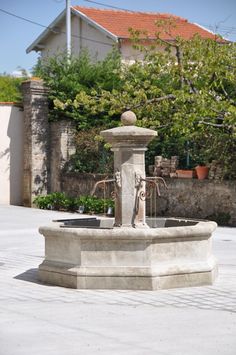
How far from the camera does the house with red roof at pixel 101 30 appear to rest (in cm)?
3272

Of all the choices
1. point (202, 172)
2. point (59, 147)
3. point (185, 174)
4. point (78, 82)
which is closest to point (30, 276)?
point (202, 172)

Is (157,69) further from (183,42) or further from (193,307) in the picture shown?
(193,307)

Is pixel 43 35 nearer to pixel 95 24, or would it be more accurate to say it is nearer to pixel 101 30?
pixel 95 24

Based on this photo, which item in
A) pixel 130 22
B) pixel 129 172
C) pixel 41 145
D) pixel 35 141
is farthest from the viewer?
pixel 130 22

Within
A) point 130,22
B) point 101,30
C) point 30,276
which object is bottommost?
point 30,276

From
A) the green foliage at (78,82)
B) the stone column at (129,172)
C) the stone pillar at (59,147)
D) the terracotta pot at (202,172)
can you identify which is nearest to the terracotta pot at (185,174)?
the terracotta pot at (202,172)

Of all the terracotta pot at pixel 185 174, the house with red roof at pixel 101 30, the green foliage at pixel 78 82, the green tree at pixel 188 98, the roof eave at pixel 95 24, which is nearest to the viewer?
the green tree at pixel 188 98

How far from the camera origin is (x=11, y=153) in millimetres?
23797

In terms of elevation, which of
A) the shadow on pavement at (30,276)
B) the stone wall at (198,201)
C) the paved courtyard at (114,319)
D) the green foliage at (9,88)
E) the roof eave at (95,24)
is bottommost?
the shadow on pavement at (30,276)

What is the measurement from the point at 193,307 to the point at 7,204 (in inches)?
637

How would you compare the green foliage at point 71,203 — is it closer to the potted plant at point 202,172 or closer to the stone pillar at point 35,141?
the stone pillar at point 35,141

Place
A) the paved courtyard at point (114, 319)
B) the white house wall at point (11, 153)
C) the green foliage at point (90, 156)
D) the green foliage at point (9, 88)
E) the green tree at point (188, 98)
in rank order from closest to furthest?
1. the paved courtyard at point (114, 319)
2. the green tree at point (188, 98)
3. the green foliage at point (90, 156)
4. the white house wall at point (11, 153)
5. the green foliage at point (9, 88)

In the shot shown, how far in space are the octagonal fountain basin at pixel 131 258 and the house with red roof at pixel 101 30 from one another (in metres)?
23.0

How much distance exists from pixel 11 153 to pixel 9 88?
9845mm
